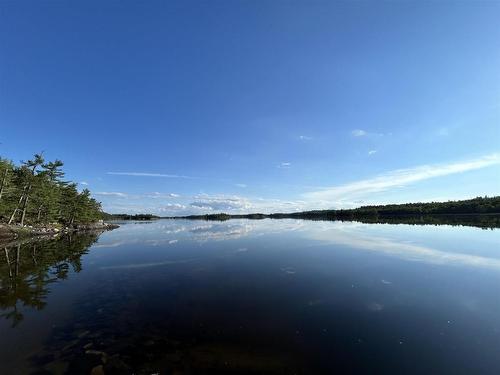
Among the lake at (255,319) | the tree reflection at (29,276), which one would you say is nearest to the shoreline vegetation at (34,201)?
the tree reflection at (29,276)

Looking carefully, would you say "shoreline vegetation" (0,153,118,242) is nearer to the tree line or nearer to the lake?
the tree line

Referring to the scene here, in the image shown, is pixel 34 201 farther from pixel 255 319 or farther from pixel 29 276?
pixel 255 319

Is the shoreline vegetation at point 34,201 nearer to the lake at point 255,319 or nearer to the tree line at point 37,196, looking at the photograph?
the tree line at point 37,196

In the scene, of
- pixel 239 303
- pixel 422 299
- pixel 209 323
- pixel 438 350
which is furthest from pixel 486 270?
pixel 209 323

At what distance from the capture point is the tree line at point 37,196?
58594 millimetres

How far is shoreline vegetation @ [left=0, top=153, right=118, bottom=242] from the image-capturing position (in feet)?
185

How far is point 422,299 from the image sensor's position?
15.1m

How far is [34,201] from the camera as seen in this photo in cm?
6719

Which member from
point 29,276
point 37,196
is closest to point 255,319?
point 29,276

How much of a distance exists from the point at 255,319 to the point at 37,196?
7139cm

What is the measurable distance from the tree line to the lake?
45.7m

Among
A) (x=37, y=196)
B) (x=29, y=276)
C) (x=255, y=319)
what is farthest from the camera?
(x=37, y=196)

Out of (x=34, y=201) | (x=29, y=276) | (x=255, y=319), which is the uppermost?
(x=34, y=201)

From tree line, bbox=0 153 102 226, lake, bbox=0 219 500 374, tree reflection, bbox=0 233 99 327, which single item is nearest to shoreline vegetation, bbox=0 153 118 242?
tree line, bbox=0 153 102 226
